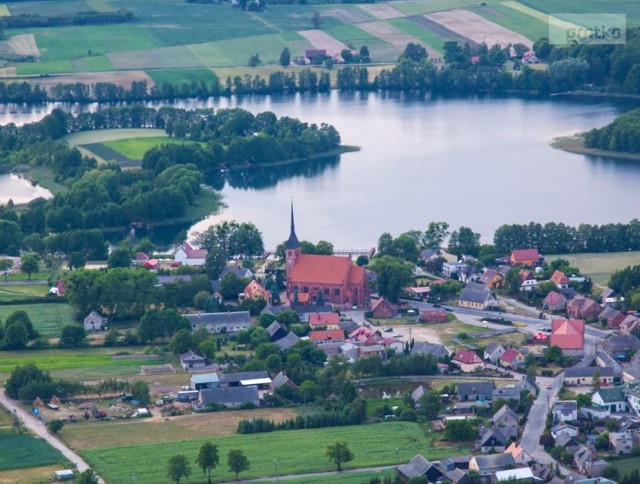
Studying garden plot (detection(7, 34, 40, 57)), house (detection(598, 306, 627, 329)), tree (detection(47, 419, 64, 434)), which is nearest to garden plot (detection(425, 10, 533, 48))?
garden plot (detection(7, 34, 40, 57))

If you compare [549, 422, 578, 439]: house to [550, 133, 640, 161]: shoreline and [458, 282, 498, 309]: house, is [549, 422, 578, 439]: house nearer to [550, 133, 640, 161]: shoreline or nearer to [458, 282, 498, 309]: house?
[458, 282, 498, 309]: house

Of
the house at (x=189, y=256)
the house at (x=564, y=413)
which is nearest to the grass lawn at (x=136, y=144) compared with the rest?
the house at (x=189, y=256)

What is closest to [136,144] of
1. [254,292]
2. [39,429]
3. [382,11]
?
[254,292]

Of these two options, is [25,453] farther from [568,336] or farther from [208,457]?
[568,336]

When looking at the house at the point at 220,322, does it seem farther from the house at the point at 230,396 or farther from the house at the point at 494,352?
the house at the point at 494,352

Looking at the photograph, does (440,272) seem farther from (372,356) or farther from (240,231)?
(372,356)
